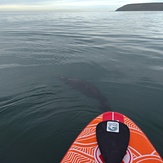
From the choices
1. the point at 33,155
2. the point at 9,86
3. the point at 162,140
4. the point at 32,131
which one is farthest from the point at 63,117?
the point at 9,86

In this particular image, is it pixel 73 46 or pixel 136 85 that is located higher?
pixel 73 46

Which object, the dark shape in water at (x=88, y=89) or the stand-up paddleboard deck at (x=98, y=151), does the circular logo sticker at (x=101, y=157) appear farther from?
the dark shape in water at (x=88, y=89)

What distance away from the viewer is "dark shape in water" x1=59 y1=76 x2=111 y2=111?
28.0ft

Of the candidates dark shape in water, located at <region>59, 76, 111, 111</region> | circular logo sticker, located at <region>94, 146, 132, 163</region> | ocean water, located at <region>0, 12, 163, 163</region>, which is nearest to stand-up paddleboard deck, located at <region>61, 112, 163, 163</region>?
circular logo sticker, located at <region>94, 146, 132, 163</region>

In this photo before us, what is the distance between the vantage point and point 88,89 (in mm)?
9594

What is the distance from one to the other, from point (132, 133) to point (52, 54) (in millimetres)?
12191

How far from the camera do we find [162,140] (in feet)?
20.2

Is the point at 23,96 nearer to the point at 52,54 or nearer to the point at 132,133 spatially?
the point at 132,133

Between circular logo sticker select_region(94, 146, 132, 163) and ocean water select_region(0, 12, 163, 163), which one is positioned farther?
ocean water select_region(0, 12, 163, 163)

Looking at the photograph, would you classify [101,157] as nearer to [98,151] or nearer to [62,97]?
[98,151]

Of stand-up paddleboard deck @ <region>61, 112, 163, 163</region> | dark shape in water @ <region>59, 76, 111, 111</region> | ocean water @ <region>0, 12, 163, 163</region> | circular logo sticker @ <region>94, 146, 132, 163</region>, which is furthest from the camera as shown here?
dark shape in water @ <region>59, 76, 111, 111</region>

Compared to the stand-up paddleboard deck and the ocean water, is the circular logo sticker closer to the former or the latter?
the stand-up paddleboard deck

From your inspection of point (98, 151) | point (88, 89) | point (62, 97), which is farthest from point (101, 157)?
point (88, 89)

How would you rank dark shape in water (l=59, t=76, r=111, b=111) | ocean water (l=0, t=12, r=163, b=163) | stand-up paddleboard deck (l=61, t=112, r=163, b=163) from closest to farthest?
stand-up paddleboard deck (l=61, t=112, r=163, b=163)
ocean water (l=0, t=12, r=163, b=163)
dark shape in water (l=59, t=76, r=111, b=111)
